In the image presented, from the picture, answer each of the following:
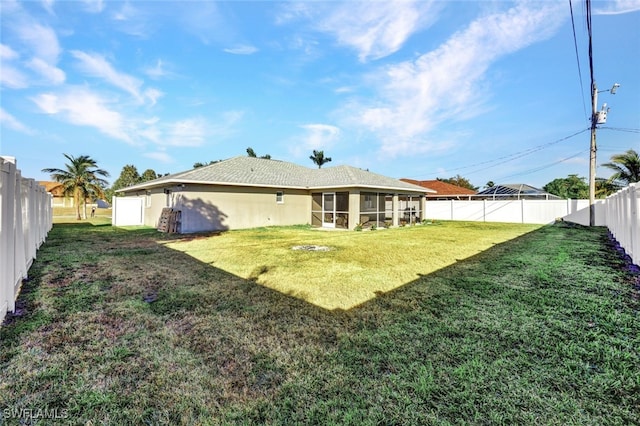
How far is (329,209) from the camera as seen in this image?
1750 centimetres

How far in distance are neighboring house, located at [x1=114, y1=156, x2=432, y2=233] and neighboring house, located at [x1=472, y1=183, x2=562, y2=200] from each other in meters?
9.49

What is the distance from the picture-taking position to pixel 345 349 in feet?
9.73

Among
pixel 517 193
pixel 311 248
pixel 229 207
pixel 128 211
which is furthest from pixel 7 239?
pixel 517 193

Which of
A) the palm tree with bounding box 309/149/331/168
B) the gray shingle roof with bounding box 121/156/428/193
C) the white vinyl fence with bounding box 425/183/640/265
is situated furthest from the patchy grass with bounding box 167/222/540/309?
the palm tree with bounding box 309/149/331/168

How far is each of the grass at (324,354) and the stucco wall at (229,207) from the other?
29.8 feet

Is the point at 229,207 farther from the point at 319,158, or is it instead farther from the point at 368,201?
the point at 319,158

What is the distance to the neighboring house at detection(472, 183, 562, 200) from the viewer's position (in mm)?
23469

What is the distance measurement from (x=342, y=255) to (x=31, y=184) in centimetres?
828

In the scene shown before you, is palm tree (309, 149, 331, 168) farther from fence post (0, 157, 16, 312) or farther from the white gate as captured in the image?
fence post (0, 157, 16, 312)

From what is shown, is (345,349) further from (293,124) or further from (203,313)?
(293,124)

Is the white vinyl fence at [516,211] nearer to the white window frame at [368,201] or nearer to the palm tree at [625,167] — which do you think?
the palm tree at [625,167]

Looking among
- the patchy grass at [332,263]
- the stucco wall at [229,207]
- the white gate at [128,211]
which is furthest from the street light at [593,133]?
the white gate at [128,211]

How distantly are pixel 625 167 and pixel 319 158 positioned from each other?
25.3m

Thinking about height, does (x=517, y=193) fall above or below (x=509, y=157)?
below
